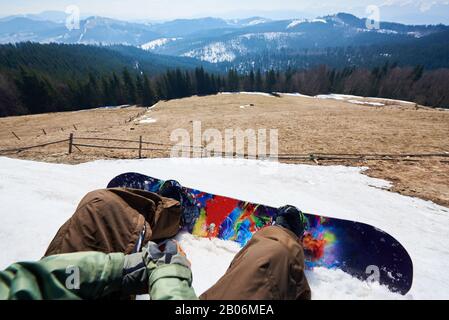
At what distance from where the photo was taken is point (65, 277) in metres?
2.23

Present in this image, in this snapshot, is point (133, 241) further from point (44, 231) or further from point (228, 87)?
point (228, 87)

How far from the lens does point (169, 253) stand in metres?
2.96

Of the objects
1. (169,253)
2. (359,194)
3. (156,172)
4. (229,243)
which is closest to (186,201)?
(229,243)

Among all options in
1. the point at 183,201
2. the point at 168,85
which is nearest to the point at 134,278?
the point at 183,201

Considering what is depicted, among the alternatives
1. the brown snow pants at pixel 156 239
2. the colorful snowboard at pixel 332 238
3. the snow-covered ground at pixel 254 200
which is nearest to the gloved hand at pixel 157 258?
the brown snow pants at pixel 156 239

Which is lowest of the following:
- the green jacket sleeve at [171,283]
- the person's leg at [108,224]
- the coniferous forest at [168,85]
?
the green jacket sleeve at [171,283]

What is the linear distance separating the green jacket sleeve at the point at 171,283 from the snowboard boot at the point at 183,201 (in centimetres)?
238

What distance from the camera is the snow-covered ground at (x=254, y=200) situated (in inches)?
158

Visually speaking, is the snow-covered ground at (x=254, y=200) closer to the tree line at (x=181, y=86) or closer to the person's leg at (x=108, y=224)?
the person's leg at (x=108, y=224)

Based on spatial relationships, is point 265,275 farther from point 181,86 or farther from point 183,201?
point 181,86

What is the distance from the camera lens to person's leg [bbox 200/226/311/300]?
2.53 metres

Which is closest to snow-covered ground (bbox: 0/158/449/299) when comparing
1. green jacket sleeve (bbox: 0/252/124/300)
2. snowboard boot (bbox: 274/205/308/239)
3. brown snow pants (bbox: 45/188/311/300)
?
snowboard boot (bbox: 274/205/308/239)

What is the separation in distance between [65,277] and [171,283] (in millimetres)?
1014

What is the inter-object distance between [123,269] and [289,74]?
9742 cm
